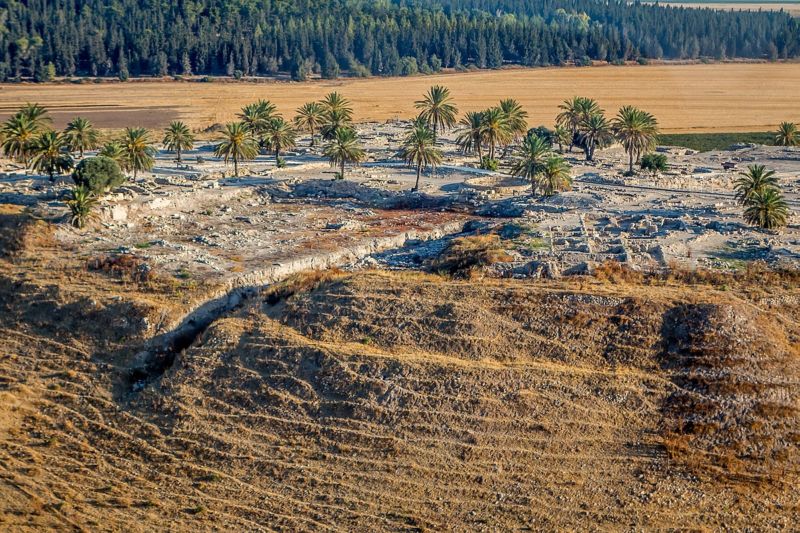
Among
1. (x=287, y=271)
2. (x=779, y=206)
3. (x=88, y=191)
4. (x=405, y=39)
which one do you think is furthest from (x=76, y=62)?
(x=779, y=206)

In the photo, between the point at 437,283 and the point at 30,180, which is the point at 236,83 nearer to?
the point at 30,180

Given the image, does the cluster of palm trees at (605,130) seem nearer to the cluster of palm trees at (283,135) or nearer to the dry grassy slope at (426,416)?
the cluster of palm trees at (283,135)

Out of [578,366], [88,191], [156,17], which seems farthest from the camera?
[156,17]

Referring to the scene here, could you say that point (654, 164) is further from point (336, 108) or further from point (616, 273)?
point (616, 273)

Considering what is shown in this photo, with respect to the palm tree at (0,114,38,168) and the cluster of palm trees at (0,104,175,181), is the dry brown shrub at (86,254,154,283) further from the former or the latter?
the palm tree at (0,114,38,168)

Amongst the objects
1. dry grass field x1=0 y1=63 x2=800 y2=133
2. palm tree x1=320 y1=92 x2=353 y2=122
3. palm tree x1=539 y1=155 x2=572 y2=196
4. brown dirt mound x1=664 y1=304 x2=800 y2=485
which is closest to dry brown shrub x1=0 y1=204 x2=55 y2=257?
palm tree x1=539 y1=155 x2=572 y2=196
